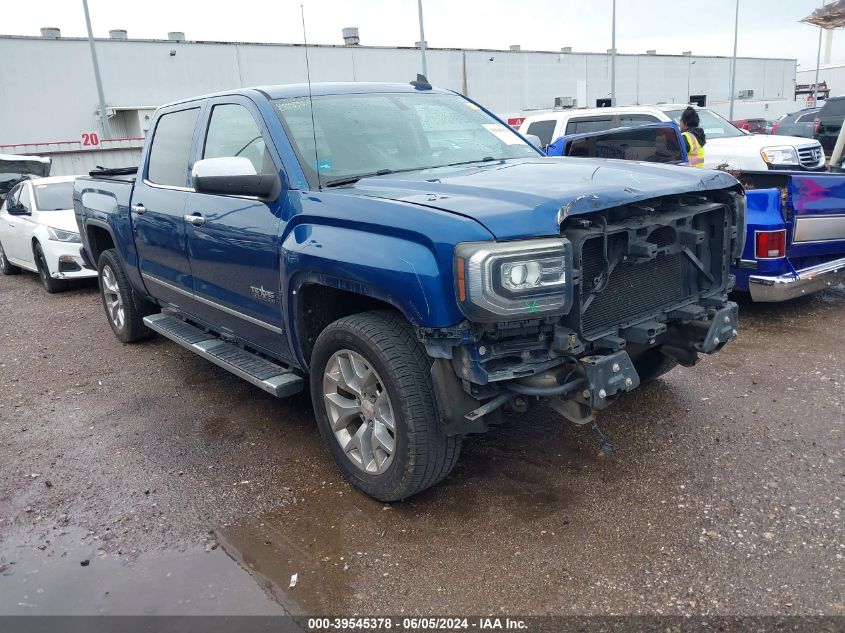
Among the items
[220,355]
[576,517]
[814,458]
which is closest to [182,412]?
[220,355]

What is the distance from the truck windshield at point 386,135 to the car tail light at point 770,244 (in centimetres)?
227

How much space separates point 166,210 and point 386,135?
1.71m

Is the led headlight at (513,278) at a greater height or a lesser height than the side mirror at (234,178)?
lesser

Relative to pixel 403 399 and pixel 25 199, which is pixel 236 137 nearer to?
pixel 403 399

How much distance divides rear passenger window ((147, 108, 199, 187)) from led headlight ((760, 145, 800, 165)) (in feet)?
28.8

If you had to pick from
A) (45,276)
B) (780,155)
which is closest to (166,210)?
(45,276)

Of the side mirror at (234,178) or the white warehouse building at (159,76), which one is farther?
the white warehouse building at (159,76)

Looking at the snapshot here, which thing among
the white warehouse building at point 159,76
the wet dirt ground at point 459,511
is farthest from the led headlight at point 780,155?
the white warehouse building at point 159,76

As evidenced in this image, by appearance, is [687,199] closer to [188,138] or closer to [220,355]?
[220,355]

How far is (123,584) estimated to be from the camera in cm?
303

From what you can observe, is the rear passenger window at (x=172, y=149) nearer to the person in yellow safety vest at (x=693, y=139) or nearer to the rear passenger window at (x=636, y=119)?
the person in yellow safety vest at (x=693, y=139)

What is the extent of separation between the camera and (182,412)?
4902 mm

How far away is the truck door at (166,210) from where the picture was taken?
4.75 metres

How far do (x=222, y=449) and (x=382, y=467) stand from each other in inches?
52.9
